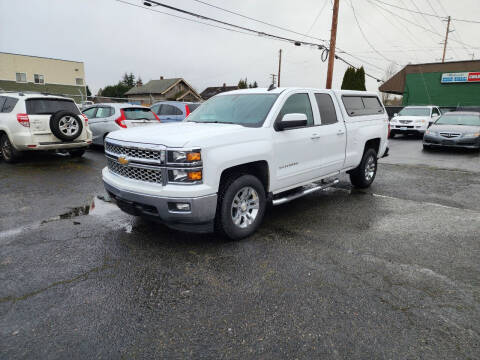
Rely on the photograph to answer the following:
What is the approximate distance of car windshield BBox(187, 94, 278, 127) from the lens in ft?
15.0

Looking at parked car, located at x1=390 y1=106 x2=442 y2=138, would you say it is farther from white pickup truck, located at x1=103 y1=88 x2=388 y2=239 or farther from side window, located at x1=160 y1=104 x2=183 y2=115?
white pickup truck, located at x1=103 y1=88 x2=388 y2=239

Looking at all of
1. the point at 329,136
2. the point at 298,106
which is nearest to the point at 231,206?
the point at 298,106

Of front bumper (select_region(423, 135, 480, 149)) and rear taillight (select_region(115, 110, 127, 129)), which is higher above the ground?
rear taillight (select_region(115, 110, 127, 129))

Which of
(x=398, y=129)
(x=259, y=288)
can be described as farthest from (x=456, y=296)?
(x=398, y=129)

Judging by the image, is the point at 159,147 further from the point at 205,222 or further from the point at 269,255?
the point at 269,255

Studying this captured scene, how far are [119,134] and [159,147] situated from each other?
3.19 feet

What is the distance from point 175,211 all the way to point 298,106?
2616 mm

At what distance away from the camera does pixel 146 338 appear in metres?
2.47

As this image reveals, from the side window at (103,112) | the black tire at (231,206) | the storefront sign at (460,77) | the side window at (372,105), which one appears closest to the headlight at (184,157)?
the black tire at (231,206)

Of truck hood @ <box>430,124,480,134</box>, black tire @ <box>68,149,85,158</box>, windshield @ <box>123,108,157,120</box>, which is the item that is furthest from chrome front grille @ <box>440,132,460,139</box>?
black tire @ <box>68,149,85,158</box>

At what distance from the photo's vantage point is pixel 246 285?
3.21 meters

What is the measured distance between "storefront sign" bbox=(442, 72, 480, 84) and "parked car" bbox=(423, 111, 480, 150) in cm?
2486

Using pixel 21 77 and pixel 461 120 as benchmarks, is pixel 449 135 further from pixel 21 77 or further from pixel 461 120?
pixel 21 77

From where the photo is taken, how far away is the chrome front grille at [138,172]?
3.72 m
